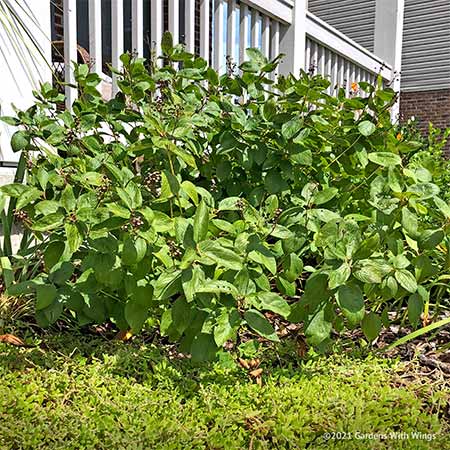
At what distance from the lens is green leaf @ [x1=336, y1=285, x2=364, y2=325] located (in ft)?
4.89

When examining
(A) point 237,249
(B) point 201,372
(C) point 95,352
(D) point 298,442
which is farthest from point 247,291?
(C) point 95,352

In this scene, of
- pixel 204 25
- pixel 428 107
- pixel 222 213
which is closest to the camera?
pixel 222 213

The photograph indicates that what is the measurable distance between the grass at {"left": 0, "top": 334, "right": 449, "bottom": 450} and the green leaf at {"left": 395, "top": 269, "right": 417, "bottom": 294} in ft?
1.00

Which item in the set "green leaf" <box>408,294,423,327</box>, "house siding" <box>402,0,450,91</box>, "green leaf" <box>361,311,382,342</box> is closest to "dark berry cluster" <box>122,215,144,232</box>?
"green leaf" <box>361,311,382,342</box>

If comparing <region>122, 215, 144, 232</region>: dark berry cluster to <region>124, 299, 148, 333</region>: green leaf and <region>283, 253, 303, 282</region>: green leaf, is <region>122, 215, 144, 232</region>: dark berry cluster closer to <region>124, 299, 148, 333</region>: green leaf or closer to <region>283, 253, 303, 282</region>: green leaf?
<region>124, 299, 148, 333</region>: green leaf

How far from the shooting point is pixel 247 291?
1565 millimetres

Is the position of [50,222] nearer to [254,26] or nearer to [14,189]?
[14,189]

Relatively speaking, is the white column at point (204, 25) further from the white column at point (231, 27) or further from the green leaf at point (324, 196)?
the green leaf at point (324, 196)

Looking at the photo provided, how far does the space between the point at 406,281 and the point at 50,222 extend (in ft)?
3.35

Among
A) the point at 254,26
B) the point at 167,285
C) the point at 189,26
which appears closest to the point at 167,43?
the point at 167,285

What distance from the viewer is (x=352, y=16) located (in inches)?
514

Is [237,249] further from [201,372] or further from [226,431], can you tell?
[226,431]

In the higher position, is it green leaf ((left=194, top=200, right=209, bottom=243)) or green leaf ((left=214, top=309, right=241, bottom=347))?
green leaf ((left=194, top=200, right=209, bottom=243))

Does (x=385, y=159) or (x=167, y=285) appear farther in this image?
(x=385, y=159)
